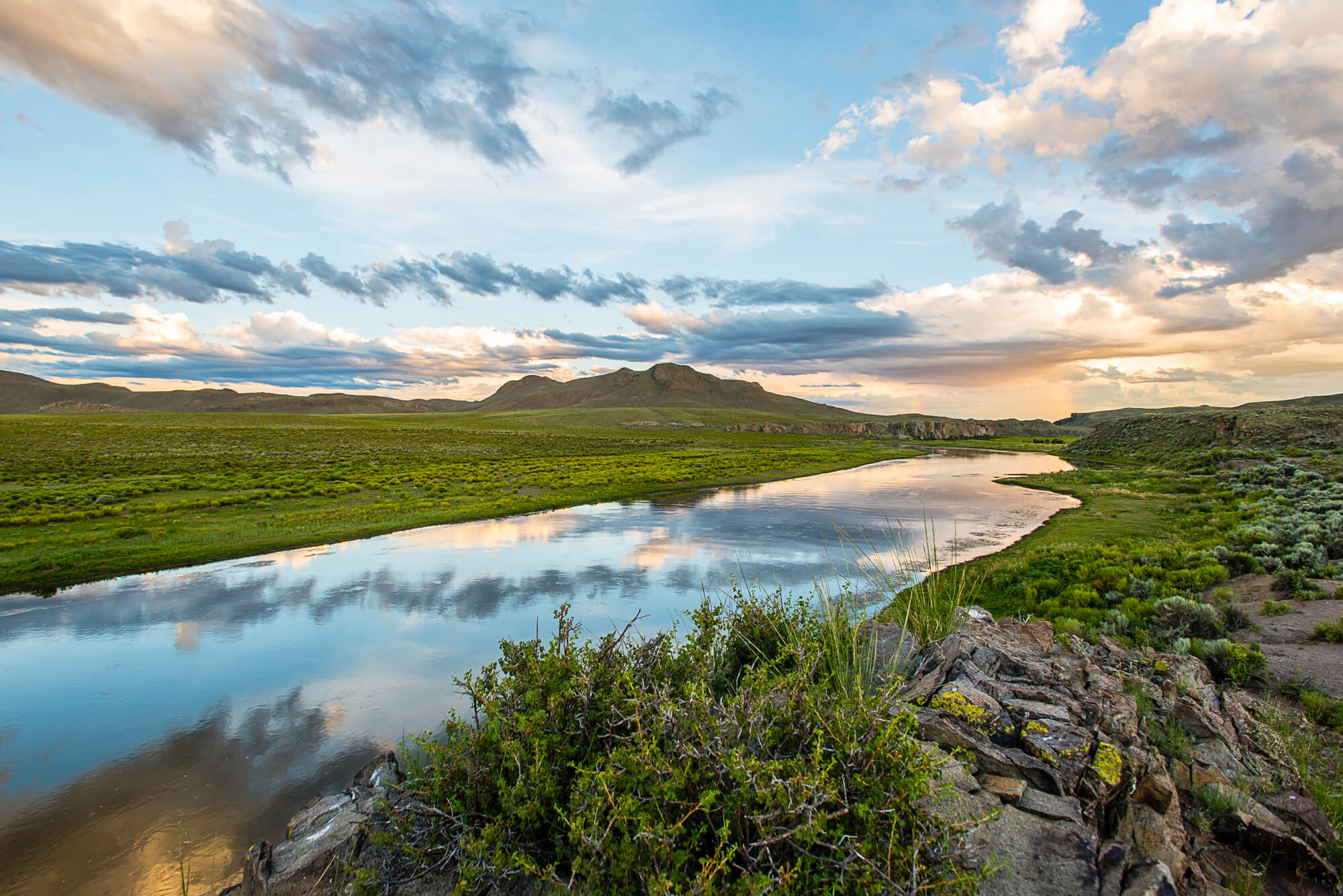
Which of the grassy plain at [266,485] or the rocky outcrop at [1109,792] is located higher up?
the rocky outcrop at [1109,792]

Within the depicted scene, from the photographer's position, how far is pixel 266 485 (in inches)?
1487

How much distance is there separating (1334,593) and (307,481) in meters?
46.5

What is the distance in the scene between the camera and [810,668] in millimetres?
4922

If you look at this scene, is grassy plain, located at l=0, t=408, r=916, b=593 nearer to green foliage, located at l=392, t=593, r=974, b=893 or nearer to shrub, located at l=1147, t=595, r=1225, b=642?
green foliage, located at l=392, t=593, r=974, b=893

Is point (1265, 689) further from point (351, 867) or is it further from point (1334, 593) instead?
point (351, 867)

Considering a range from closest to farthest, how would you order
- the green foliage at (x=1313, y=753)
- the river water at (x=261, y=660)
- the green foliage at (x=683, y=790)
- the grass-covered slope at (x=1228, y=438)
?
the green foliage at (x=683, y=790), the green foliage at (x=1313, y=753), the river water at (x=261, y=660), the grass-covered slope at (x=1228, y=438)

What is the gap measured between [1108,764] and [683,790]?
370 cm

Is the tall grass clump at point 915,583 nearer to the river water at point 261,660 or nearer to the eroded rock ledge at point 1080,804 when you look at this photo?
the river water at point 261,660

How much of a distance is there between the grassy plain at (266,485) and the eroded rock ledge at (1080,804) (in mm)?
19731

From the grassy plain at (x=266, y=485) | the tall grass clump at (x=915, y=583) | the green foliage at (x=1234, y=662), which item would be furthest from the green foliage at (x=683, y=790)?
the grassy plain at (x=266, y=485)

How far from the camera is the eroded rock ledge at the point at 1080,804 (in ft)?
13.8

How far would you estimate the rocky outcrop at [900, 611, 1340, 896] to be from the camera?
4.16 meters

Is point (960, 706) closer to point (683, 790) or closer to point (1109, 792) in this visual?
point (1109, 792)

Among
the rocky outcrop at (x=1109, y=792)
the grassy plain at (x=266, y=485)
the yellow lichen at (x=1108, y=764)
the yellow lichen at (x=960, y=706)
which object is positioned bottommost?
the grassy plain at (x=266, y=485)
